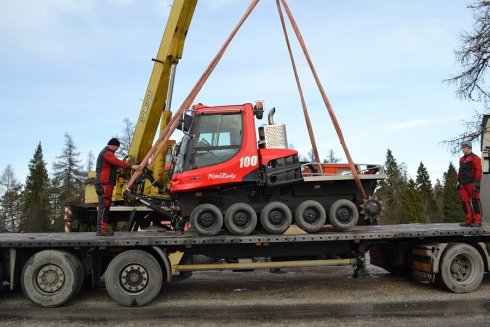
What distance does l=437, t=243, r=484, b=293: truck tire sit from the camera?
729 centimetres

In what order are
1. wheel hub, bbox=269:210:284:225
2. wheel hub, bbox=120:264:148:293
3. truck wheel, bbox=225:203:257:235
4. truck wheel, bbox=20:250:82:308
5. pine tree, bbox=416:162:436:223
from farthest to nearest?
pine tree, bbox=416:162:436:223 → wheel hub, bbox=269:210:284:225 → truck wheel, bbox=225:203:257:235 → wheel hub, bbox=120:264:148:293 → truck wheel, bbox=20:250:82:308

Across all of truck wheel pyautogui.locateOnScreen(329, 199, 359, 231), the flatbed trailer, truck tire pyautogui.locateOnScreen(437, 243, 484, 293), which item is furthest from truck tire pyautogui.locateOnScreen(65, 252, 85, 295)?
truck tire pyautogui.locateOnScreen(437, 243, 484, 293)

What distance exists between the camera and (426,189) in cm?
5656

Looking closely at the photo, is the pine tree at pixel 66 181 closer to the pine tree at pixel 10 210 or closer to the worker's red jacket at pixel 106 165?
the pine tree at pixel 10 210

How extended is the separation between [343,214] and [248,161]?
6.52ft

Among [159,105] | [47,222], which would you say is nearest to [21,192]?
[47,222]

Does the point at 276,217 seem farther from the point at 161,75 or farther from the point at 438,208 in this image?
the point at 438,208

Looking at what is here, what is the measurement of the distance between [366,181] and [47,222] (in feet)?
122

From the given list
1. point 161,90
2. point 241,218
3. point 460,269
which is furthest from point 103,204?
point 460,269

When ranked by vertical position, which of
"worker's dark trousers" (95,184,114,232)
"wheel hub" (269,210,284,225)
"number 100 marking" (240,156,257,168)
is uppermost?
"number 100 marking" (240,156,257,168)

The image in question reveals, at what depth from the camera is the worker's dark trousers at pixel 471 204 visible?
784cm

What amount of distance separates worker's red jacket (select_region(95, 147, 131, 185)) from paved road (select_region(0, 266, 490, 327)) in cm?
210

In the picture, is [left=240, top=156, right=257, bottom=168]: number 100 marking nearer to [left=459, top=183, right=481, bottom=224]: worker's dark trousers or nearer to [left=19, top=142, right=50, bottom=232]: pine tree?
[left=459, top=183, right=481, bottom=224]: worker's dark trousers

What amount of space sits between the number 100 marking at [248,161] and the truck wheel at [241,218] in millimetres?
689
